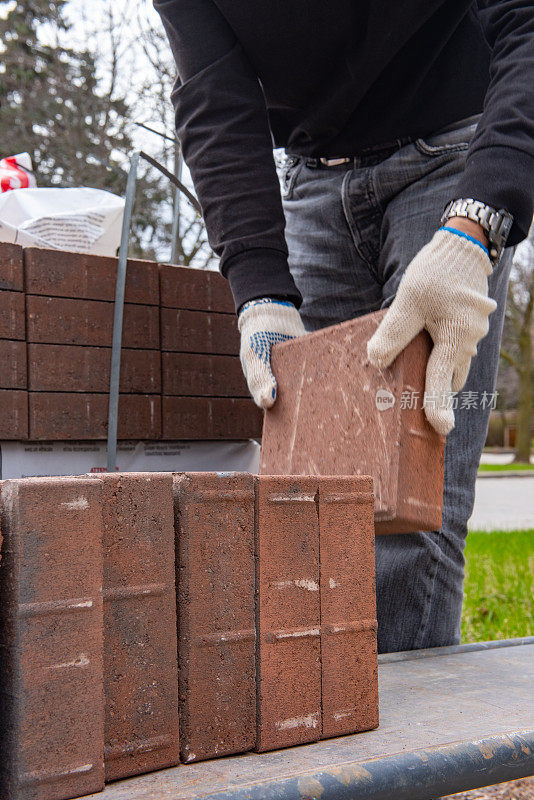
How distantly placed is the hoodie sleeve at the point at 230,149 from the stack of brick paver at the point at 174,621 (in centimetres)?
86

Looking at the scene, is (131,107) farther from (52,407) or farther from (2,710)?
(2,710)

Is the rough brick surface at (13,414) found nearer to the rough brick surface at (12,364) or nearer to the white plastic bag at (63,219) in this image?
the rough brick surface at (12,364)

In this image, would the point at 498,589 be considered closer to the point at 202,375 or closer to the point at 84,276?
the point at 202,375

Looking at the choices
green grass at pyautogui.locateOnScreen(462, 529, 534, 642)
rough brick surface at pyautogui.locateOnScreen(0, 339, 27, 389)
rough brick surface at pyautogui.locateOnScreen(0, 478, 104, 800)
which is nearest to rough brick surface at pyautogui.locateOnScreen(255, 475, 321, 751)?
rough brick surface at pyautogui.locateOnScreen(0, 478, 104, 800)

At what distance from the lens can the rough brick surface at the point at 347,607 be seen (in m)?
1.10

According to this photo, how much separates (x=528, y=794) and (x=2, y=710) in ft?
5.46

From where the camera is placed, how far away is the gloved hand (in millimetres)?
1720

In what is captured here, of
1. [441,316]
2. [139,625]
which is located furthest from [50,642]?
[441,316]

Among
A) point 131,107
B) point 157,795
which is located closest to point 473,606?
point 157,795

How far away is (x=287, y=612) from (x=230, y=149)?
1250 mm

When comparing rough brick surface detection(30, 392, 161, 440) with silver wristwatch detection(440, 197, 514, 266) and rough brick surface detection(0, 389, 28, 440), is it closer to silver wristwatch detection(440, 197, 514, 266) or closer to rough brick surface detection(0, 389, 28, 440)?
rough brick surface detection(0, 389, 28, 440)

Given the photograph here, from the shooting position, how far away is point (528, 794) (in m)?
2.01

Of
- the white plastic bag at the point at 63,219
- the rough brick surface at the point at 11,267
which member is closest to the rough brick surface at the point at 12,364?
the rough brick surface at the point at 11,267

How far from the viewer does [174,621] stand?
3.25 feet
